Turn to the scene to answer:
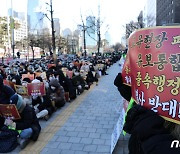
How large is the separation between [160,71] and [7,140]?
13.7 feet

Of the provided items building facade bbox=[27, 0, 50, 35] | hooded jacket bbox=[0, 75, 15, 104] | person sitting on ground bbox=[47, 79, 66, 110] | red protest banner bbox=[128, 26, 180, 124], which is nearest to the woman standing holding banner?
red protest banner bbox=[128, 26, 180, 124]

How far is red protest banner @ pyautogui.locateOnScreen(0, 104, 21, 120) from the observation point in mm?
4685

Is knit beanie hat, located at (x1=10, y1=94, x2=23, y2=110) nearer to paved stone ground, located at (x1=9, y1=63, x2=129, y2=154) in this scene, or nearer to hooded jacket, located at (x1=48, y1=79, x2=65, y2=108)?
paved stone ground, located at (x1=9, y1=63, x2=129, y2=154)

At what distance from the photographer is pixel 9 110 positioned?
475cm

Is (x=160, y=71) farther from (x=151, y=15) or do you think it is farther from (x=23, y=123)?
(x=151, y=15)

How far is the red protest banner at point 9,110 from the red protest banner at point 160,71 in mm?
3796

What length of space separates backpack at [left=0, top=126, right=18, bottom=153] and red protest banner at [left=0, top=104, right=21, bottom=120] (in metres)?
0.27

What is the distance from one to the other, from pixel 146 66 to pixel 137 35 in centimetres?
20

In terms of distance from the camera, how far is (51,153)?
4.51 metres

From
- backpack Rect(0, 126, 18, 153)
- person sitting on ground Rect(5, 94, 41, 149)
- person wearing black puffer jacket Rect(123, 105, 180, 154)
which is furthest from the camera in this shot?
person sitting on ground Rect(5, 94, 41, 149)

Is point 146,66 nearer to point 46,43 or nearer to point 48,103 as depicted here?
point 48,103

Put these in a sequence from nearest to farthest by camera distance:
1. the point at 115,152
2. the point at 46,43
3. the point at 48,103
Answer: the point at 115,152 < the point at 48,103 < the point at 46,43

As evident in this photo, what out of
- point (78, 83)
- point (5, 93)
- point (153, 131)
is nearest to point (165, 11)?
point (78, 83)

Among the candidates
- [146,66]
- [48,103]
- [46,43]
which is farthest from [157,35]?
[46,43]
